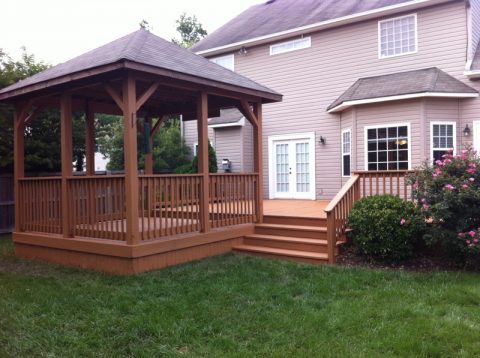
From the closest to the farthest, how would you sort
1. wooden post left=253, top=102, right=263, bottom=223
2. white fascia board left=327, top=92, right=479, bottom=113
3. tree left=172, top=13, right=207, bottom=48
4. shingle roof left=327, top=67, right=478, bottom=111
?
wooden post left=253, top=102, right=263, bottom=223 < white fascia board left=327, top=92, right=479, bottom=113 < shingle roof left=327, top=67, right=478, bottom=111 < tree left=172, top=13, right=207, bottom=48

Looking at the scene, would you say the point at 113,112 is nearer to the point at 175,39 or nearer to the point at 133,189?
the point at 133,189

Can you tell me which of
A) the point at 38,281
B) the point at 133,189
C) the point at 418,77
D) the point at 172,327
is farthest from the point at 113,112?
the point at 418,77

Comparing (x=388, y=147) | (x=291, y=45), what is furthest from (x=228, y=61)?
(x=388, y=147)

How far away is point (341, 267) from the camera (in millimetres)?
6289

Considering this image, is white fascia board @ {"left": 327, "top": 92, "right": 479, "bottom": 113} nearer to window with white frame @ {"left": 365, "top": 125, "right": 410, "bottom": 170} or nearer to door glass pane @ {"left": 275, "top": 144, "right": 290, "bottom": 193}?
window with white frame @ {"left": 365, "top": 125, "right": 410, "bottom": 170}

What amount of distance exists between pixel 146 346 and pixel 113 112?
643 cm

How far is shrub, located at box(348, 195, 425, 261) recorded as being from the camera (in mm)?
6254

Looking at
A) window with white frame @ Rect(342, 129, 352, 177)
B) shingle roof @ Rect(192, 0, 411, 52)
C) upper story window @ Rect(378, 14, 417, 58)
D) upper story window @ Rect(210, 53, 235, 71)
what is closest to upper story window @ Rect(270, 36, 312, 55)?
shingle roof @ Rect(192, 0, 411, 52)

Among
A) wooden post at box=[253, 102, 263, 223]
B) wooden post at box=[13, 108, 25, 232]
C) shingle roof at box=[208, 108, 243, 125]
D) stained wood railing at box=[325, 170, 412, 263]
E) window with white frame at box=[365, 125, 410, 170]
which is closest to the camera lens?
stained wood railing at box=[325, 170, 412, 263]

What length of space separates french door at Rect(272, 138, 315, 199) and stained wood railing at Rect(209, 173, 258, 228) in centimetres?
438

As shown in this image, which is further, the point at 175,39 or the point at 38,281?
the point at 175,39

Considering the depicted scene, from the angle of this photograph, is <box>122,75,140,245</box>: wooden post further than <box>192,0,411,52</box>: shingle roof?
No

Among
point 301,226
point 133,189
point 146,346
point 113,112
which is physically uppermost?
point 113,112

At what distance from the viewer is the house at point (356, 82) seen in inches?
402
